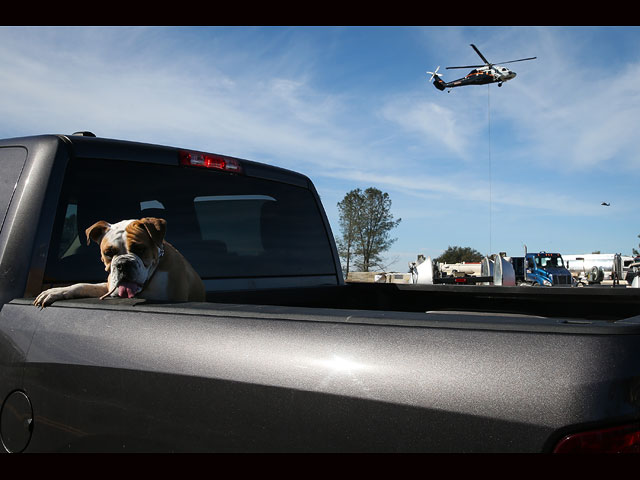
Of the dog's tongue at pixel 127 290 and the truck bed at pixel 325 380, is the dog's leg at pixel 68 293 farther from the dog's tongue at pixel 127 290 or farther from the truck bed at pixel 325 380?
the truck bed at pixel 325 380

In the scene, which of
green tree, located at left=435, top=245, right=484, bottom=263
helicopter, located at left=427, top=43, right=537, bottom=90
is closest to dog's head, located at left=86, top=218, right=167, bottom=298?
helicopter, located at left=427, top=43, right=537, bottom=90

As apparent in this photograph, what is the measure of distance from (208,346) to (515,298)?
7.88ft

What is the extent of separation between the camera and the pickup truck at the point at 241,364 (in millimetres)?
1237

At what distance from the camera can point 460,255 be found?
403ft

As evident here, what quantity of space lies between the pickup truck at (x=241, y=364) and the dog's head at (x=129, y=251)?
9.0 inches

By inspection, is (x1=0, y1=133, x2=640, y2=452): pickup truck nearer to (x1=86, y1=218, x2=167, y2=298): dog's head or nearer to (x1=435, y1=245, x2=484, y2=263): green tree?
(x1=86, y1=218, x2=167, y2=298): dog's head

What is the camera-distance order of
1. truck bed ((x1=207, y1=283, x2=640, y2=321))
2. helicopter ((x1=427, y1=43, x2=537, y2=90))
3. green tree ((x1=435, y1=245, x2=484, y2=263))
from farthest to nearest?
green tree ((x1=435, y1=245, x2=484, y2=263)) < helicopter ((x1=427, y1=43, x2=537, y2=90)) < truck bed ((x1=207, y1=283, x2=640, y2=321))

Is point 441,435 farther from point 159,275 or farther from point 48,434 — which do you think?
point 159,275

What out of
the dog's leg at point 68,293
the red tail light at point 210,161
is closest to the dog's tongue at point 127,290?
the dog's leg at point 68,293

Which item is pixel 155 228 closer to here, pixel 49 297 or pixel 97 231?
pixel 97 231

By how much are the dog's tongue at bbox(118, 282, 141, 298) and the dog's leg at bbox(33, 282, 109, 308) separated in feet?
0.34

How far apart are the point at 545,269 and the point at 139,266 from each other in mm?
38845

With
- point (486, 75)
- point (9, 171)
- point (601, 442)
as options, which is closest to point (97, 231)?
point (9, 171)

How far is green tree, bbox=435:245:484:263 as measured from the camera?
120750 millimetres
